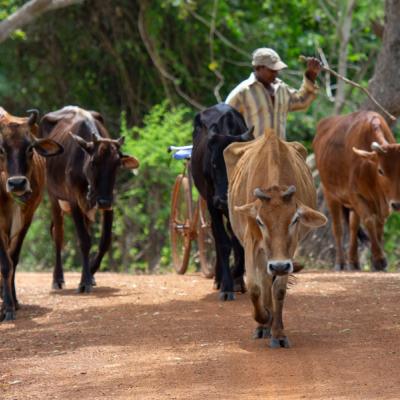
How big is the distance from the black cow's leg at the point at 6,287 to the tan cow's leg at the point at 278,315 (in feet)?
10.4

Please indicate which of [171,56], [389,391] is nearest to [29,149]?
[389,391]

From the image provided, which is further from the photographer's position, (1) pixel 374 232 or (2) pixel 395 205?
(1) pixel 374 232

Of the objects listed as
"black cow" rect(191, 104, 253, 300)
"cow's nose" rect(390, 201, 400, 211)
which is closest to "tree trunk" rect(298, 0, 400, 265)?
"cow's nose" rect(390, 201, 400, 211)

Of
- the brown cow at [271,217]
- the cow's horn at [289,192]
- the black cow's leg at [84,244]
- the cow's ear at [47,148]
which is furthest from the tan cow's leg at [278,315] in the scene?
the black cow's leg at [84,244]

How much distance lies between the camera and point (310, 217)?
346 inches

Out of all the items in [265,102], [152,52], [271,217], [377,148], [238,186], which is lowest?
[271,217]

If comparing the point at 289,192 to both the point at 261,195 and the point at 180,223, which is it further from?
the point at 180,223

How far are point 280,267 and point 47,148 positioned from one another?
4.25 metres

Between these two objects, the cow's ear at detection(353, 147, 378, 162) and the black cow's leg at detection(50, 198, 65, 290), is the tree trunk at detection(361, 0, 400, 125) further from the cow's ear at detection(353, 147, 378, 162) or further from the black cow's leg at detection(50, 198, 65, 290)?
the black cow's leg at detection(50, 198, 65, 290)

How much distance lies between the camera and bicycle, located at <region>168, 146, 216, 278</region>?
46.2ft

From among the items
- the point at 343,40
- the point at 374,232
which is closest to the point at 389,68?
the point at 374,232

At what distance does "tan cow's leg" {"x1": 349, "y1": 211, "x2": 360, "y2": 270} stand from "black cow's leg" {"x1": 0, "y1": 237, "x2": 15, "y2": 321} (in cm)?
538

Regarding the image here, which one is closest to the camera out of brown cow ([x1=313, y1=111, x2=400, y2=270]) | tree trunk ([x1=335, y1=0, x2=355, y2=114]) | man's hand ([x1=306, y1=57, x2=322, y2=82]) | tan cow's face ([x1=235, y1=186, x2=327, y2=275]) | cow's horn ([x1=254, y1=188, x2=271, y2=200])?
tan cow's face ([x1=235, y1=186, x2=327, y2=275])

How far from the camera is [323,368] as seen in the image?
26.4 ft
